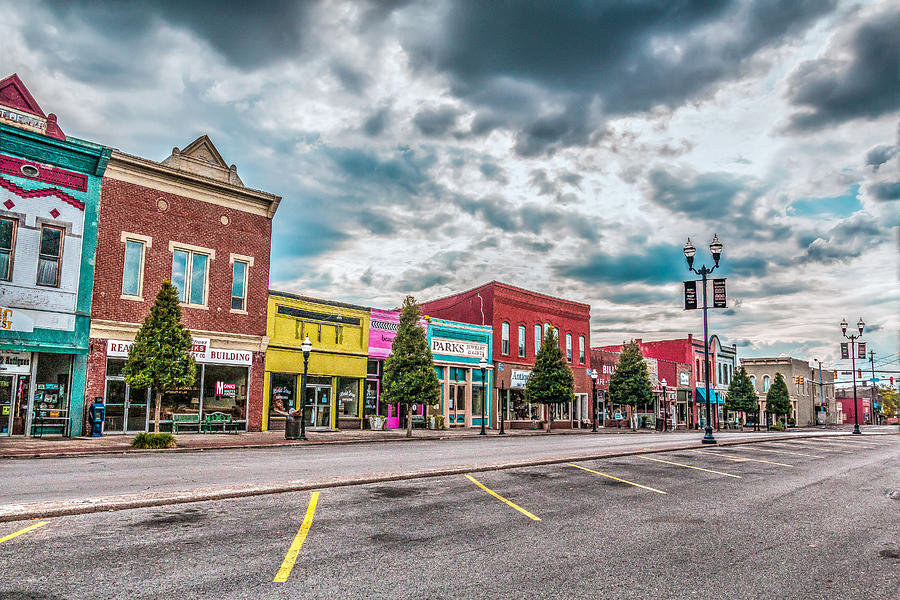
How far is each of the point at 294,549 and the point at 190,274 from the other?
23030mm

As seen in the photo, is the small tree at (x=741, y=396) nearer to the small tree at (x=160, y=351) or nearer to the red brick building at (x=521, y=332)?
the red brick building at (x=521, y=332)

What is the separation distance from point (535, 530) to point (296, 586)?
11.6 ft

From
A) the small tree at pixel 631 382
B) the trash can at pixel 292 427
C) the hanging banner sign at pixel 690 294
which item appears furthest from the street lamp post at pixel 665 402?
the trash can at pixel 292 427

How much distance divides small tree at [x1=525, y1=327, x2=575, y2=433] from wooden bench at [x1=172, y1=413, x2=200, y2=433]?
19.9 metres

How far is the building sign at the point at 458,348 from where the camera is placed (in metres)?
39.4

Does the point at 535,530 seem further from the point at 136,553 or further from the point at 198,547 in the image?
the point at 136,553

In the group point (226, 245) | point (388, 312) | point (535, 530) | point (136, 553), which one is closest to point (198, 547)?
point (136, 553)

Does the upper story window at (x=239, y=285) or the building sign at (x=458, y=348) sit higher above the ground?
the upper story window at (x=239, y=285)

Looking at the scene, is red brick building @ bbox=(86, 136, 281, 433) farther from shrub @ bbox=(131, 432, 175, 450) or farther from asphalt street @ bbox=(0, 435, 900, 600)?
asphalt street @ bbox=(0, 435, 900, 600)

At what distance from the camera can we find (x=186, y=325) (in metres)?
26.9

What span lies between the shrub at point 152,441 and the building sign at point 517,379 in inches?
1098

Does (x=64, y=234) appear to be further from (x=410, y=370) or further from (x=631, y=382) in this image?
(x=631, y=382)

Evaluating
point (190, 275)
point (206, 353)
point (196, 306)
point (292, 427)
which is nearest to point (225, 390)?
point (206, 353)

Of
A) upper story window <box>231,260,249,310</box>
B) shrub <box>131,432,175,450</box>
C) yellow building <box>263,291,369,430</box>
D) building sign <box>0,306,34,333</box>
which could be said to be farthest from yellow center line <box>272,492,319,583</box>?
yellow building <box>263,291,369,430</box>
